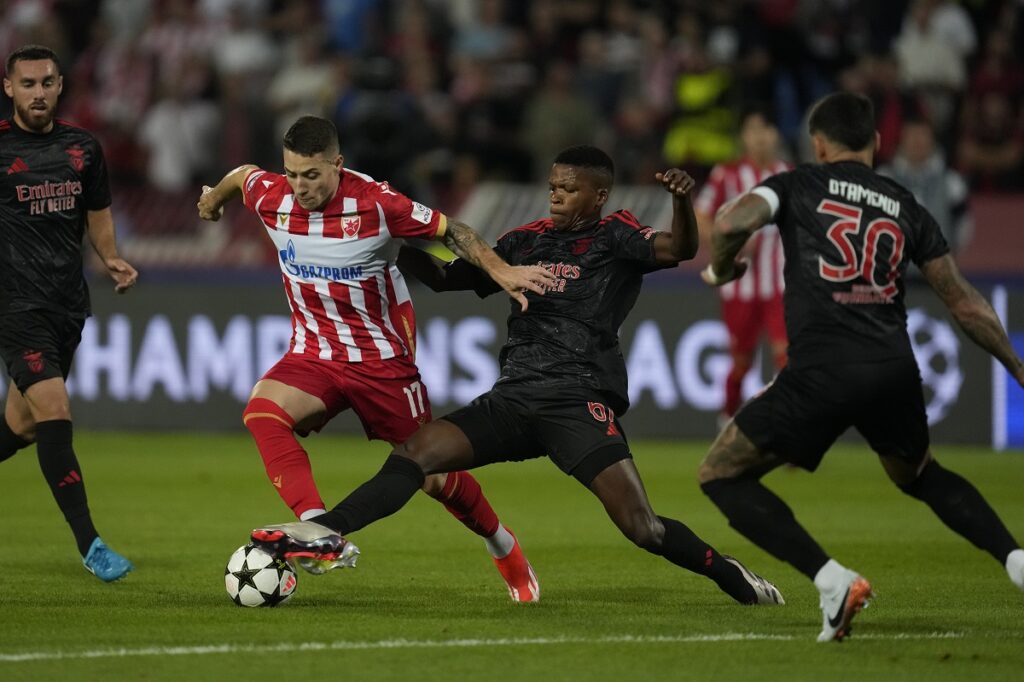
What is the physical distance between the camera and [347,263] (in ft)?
24.3

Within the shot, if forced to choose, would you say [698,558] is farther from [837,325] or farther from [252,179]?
[252,179]

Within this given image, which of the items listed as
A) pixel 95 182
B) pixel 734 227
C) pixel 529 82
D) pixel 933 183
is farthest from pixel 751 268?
pixel 734 227

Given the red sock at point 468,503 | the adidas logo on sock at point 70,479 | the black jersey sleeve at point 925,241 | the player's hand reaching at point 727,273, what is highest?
the black jersey sleeve at point 925,241

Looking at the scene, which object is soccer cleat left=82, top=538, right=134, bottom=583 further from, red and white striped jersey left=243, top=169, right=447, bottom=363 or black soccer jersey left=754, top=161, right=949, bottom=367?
black soccer jersey left=754, top=161, right=949, bottom=367

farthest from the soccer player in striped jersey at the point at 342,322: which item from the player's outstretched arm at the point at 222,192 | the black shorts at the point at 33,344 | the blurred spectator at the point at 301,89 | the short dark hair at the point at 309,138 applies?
the blurred spectator at the point at 301,89

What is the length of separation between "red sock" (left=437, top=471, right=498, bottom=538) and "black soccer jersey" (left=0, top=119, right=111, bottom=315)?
7.16 ft

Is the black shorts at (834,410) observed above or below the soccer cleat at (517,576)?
above

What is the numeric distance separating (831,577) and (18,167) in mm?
4286

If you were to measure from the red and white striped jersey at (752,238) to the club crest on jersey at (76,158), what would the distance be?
5.60m

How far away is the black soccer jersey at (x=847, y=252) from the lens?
634 centimetres

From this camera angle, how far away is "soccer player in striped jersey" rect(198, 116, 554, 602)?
7176 millimetres

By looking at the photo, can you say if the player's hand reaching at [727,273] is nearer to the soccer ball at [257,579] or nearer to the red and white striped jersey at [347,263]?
the red and white striped jersey at [347,263]

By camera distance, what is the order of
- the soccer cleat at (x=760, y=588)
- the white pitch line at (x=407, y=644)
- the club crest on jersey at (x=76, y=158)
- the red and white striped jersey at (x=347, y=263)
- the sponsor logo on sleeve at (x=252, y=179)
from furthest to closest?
1. the club crest on jersey at (x=76, y=158)
2. the sponsor logo on sleeve at (x=252, y=179)
3. the red and white striped jersey at (x=347, y=263)
4. the soccer cleat at (x=760, y=588)
5. the white pitch line at (x=407, y=644)

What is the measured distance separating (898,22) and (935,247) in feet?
37.5
